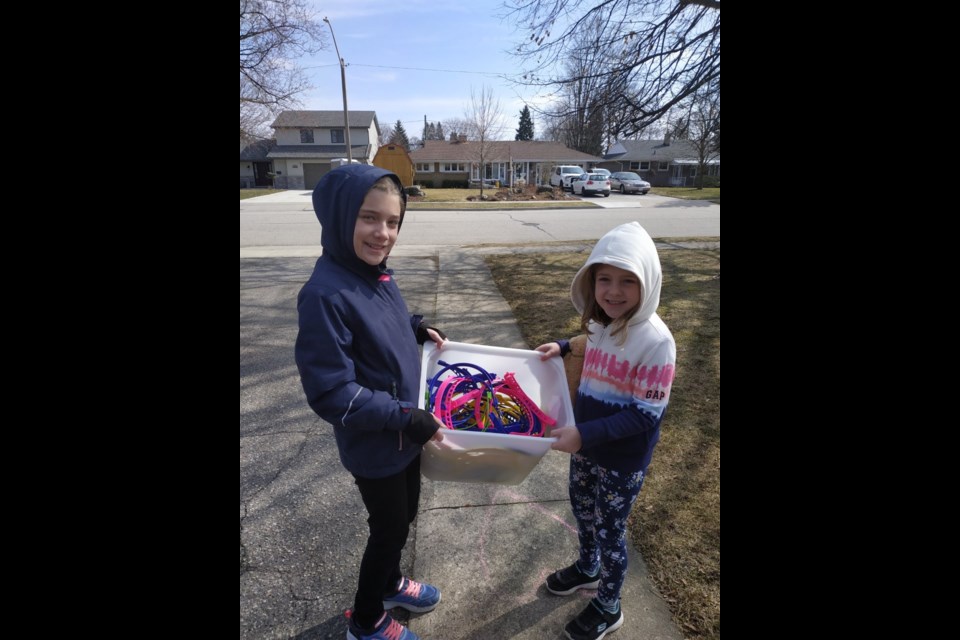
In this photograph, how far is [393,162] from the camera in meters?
27.8

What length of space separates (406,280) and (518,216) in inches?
485

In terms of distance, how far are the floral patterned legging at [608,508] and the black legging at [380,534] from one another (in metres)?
0.74

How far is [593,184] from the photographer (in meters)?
29.6

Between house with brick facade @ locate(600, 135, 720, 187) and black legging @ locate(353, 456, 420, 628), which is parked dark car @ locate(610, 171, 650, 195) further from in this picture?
black legging @ locate(353, 456, 420, 628)

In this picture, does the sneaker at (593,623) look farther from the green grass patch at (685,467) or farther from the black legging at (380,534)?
the black legging at (380,534)

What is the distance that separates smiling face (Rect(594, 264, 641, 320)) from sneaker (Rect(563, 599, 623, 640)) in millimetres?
1205

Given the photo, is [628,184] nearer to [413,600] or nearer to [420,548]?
[420,548]

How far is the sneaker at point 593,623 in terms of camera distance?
6.22 ft

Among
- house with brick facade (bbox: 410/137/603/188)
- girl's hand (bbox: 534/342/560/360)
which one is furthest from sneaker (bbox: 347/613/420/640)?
house with brick facade (bbox: 410/137/603/188)

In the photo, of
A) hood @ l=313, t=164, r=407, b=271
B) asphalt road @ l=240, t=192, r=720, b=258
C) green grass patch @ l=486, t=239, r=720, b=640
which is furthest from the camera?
asphalt road @ l=240, t=192, r=720, b=258

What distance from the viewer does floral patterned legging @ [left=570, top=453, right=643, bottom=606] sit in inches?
72.7

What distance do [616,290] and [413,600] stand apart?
1.58 metres
